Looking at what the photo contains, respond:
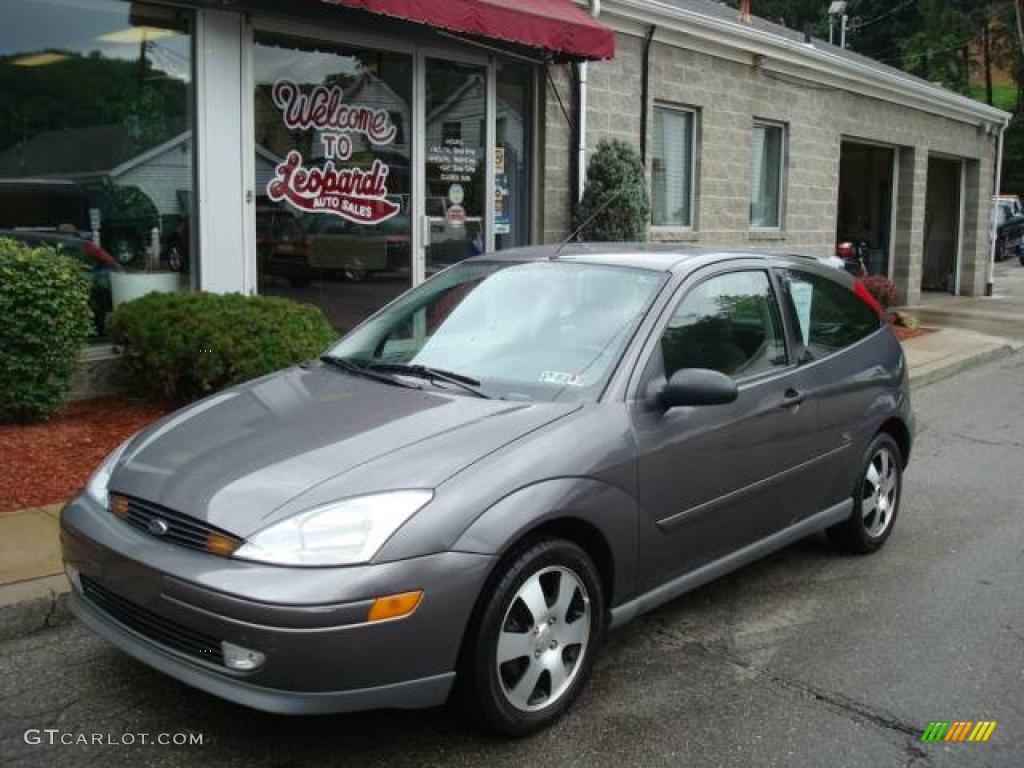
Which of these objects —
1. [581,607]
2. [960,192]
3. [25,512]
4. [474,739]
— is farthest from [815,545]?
[960,192]

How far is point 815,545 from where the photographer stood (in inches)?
214

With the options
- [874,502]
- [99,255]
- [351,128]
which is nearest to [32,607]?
[874,502]

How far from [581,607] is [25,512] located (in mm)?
3220

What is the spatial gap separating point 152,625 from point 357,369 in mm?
1447

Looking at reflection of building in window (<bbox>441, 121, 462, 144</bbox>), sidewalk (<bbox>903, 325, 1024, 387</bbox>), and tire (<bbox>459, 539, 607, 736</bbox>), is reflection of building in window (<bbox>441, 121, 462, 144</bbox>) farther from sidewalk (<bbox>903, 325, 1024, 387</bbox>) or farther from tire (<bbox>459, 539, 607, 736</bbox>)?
tire (<bbox>459, 539, 607, 736</bbox>)

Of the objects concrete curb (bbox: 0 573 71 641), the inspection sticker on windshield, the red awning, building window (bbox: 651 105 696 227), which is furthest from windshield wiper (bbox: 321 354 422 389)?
building window (bbox: 651 105 696 227)

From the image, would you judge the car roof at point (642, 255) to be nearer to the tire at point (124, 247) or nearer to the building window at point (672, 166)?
the tire at point (124, 247)

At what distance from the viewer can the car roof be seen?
432 cm

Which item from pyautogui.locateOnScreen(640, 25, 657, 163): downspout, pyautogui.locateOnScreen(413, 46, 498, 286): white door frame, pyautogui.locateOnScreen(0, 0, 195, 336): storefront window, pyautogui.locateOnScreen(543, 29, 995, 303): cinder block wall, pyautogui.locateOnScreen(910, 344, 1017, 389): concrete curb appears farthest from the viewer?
pyautogui.locateOnScreen(640, 25, 657, 163): downspout

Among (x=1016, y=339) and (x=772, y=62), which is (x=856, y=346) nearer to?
(x=772, y=62)

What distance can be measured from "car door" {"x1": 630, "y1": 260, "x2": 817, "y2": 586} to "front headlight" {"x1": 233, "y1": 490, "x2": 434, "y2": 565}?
1031mm

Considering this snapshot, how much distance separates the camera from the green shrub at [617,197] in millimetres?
10758

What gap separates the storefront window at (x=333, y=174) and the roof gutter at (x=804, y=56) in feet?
10.3

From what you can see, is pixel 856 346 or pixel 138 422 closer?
pixel 856 346
